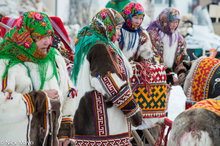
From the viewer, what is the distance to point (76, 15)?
1062 centimetres

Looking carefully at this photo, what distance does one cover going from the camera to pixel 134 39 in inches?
127

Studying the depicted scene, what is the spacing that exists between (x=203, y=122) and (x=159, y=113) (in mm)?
1732

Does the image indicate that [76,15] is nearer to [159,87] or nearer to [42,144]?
[159,87]

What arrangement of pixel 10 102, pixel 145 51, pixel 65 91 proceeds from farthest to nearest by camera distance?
pixel 145 51
pixel 65 91
pixel 10 102

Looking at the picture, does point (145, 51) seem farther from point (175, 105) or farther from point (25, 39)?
point (175, 105)

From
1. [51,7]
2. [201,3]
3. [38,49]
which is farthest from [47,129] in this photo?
[201,3]

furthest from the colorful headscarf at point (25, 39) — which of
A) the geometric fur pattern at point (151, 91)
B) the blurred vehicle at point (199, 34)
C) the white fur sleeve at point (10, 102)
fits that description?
the blurred vehicle at point (199, 34)

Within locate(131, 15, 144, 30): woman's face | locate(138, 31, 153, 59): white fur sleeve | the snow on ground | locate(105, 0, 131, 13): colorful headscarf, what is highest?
locate(105, 0, 131, 13): colorful headscarf

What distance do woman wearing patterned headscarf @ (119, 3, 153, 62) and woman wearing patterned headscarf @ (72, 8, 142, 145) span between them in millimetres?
877

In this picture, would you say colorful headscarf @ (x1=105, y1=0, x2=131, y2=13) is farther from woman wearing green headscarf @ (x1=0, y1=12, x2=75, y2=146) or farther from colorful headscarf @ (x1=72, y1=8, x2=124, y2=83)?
woman wearing green headscarf @ (x1=0, y1=12, x2=75, y2=146)

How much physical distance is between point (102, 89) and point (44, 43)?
52 centimetres

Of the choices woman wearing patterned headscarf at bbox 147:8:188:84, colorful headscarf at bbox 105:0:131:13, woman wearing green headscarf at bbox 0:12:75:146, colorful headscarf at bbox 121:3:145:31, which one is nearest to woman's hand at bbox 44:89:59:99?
woman wearing green headscarf at bbox 0:12:75:146

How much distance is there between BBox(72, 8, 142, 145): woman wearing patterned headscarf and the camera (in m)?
2.12

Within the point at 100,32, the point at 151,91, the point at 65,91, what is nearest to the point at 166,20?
the point at 151,91
